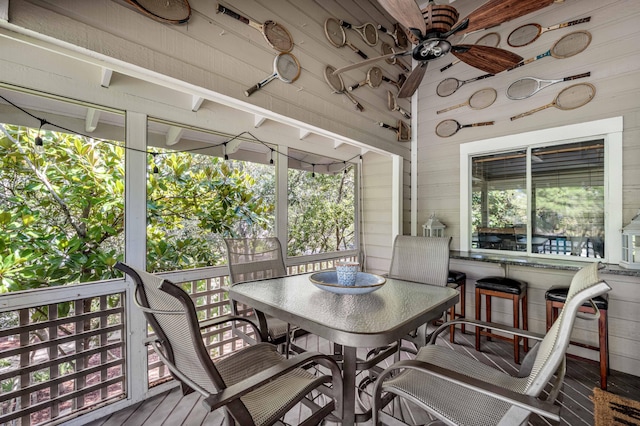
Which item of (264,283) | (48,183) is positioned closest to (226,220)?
(264,283)

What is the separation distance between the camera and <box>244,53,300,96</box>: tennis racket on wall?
7.09ft

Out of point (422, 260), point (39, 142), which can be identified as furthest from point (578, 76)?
point (39, 142)

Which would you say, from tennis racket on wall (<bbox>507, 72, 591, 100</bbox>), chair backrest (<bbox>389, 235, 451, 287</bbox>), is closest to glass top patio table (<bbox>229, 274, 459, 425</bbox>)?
chair backrest (<bbox>389, 235, 451, 287</bbox>)

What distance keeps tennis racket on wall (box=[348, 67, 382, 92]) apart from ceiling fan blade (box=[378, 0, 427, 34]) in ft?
4.18

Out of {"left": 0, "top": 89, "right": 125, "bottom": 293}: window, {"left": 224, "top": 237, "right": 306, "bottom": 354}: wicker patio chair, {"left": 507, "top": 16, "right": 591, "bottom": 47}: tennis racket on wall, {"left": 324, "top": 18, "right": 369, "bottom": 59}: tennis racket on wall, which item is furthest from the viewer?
{"left": 507, "top": 16, "right": 591, "bottom": 47}: tennis racket on wall

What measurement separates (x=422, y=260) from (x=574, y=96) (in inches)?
94.0

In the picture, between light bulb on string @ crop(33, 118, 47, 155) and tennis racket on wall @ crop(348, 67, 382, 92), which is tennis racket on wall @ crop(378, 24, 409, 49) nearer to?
tennis racket on wall @ crop(348, 67, 382, 92)

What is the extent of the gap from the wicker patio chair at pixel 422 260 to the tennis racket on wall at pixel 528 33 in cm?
259

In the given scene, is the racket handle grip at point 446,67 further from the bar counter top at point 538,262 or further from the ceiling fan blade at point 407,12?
the bar counter top at point 538,262

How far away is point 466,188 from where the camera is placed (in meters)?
3.60

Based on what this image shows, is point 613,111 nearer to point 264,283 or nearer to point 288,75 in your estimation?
point 288,75

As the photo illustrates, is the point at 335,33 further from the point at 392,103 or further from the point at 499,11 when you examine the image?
the point at 499,11

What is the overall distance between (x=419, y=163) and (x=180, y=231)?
3.17 meters

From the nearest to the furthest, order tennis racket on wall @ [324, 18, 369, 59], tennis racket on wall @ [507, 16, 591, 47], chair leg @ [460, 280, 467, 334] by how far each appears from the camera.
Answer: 1. tennis racket on wall @ [324, 18, 369, 59]
2. tennis racket on wall @ [507, 16, 591, 47]
3. chair leg @ [460, 280, 467, 334]
